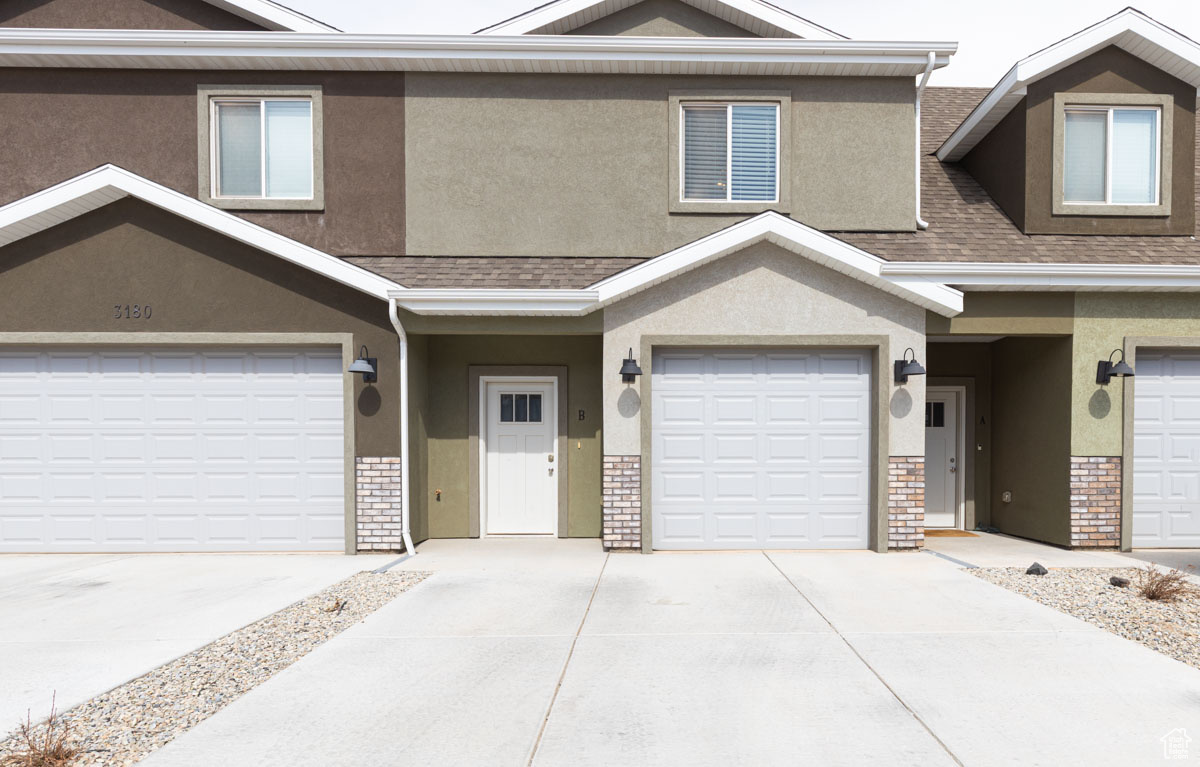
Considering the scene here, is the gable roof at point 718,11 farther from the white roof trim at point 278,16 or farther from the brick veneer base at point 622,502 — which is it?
the brick veneer base at point 622,502

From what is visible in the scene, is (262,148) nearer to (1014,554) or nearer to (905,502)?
(905,502)

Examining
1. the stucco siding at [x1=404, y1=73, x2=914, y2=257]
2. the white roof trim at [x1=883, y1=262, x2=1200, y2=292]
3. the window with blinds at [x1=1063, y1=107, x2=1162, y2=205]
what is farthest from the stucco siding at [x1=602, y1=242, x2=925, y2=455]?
the window with blinds at [x1=1063, y1=107, x2=1162, y2=205]

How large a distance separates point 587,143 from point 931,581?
7175 millimetres

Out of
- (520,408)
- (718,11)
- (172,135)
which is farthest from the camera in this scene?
(520,408)

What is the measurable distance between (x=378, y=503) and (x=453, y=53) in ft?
20.6

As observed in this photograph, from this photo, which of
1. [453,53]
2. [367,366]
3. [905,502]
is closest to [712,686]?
[905,502]

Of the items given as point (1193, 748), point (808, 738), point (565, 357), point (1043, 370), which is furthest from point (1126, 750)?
point (565, 357)

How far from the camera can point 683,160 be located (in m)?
9.41

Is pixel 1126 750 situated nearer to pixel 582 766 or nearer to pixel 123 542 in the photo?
pixel 582 766

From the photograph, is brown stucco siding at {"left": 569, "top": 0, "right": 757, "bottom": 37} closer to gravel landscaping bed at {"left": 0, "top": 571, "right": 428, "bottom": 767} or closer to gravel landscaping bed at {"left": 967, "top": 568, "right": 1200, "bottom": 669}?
gravel landscaping bed at {"left": 967, "top": 568, "right": 1200, "bottom": 669}

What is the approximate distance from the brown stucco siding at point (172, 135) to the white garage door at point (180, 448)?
1980 millimetres

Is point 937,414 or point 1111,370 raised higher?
point 1111,370

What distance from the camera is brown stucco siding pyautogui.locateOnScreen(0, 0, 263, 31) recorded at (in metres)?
9.83

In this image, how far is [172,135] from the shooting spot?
9312 millimetres
